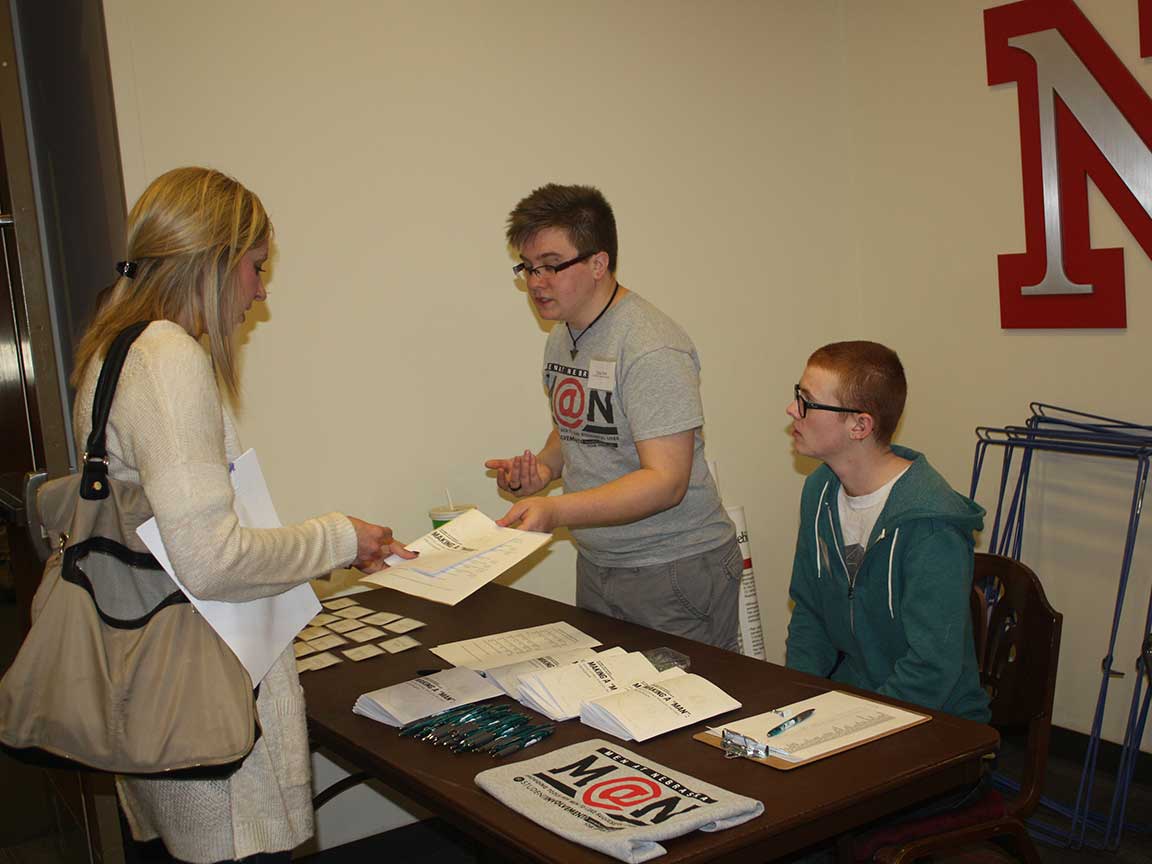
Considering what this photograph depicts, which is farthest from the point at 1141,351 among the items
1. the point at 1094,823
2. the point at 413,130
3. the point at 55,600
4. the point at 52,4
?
the point at 52,4

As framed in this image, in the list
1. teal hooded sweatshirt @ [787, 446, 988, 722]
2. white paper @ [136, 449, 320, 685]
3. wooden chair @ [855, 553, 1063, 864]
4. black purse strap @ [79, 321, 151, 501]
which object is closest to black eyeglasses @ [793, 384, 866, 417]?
teal hooded sweatshirt @ [787, 446, 988, 722]

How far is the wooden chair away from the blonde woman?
1.00 m

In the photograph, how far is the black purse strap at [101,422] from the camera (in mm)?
1435

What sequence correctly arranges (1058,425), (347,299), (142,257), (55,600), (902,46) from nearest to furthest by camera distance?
(55,600)
(142,257)
(347,299)
(1058,425)
(902,46)

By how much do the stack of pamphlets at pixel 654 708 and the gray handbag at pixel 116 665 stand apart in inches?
22.3

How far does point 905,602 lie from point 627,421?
0.73 m

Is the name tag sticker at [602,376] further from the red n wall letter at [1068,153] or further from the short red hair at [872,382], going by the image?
the red n wall letter at [1068,153]

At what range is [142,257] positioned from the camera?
5.07 ft

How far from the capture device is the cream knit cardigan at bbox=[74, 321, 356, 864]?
1409mm

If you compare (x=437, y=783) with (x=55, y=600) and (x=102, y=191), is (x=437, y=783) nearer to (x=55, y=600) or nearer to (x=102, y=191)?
(x=55, y=600)

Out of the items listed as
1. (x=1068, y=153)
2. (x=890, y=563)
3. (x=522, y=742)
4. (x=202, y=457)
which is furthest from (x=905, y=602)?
(x=1068, y=153)

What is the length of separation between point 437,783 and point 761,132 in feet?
9.67

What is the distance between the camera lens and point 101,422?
1.43 m

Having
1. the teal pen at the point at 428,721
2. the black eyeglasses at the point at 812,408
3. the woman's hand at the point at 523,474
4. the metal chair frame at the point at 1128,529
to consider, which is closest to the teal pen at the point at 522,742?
the teal pen at the point at 428,721
